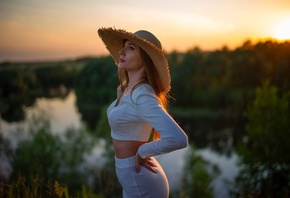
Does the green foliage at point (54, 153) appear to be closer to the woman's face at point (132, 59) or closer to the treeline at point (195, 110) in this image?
the treeline at point (195, 110)

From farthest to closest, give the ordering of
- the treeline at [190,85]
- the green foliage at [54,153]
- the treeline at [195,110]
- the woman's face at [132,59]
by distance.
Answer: the treeline at [190,85] → the green foliage at [54,153] → the treeline at [195,110] → the woman's face at [132,59]

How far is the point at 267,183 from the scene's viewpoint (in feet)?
35.1

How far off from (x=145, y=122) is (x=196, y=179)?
12.7 meters

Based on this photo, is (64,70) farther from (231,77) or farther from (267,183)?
(267,183)

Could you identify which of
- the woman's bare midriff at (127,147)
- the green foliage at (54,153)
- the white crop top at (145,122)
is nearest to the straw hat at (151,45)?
the white crop top at (145,122)

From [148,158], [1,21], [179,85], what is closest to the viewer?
[148,158]

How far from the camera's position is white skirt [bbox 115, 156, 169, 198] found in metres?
1.57

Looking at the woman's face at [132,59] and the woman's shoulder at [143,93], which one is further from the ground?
the woman's face at [132,59]

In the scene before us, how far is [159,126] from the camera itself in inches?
56.3

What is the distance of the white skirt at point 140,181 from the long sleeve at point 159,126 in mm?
117

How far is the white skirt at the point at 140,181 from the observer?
5.14 feet

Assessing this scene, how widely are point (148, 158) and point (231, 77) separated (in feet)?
108

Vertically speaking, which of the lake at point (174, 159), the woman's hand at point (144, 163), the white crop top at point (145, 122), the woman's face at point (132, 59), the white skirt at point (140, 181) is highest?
the woman's face at point (132, 59)

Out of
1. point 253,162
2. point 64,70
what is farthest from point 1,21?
point 64,70
